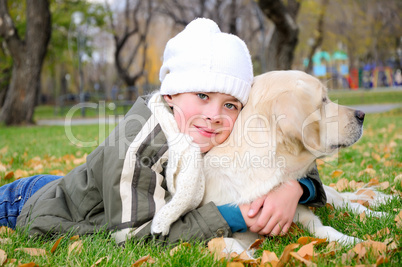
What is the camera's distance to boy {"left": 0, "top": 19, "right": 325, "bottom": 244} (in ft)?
7.77

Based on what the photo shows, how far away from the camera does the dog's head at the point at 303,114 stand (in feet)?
7.96

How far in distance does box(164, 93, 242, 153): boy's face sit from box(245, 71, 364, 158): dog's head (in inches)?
7.4

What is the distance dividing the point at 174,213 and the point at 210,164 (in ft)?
1.45

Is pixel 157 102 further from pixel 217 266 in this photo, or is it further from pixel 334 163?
pixel 334 163

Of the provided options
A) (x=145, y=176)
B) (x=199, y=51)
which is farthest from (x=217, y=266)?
(x=199, y=51)

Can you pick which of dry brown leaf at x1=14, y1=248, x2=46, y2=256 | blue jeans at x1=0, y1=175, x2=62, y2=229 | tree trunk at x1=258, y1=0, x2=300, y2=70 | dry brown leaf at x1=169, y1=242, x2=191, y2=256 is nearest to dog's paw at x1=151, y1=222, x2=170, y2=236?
dry brown leaf at x1=169, y1=242, x2=191, y2=256

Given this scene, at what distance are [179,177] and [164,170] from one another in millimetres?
270

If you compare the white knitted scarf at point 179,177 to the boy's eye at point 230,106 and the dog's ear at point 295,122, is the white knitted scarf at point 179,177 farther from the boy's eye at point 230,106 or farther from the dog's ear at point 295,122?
the dog's ear at point 295,122

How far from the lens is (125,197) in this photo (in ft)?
7.59

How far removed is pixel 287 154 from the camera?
8.24 feet

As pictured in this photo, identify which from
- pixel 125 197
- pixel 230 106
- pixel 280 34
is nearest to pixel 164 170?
pixel 125 197

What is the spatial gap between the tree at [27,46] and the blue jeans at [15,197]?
35.5 feet

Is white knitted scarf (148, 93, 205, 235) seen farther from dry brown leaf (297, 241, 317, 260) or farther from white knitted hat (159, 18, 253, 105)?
dry brown leaf (297, 241, 317, 260)

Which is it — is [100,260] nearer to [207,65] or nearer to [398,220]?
[207,65]
